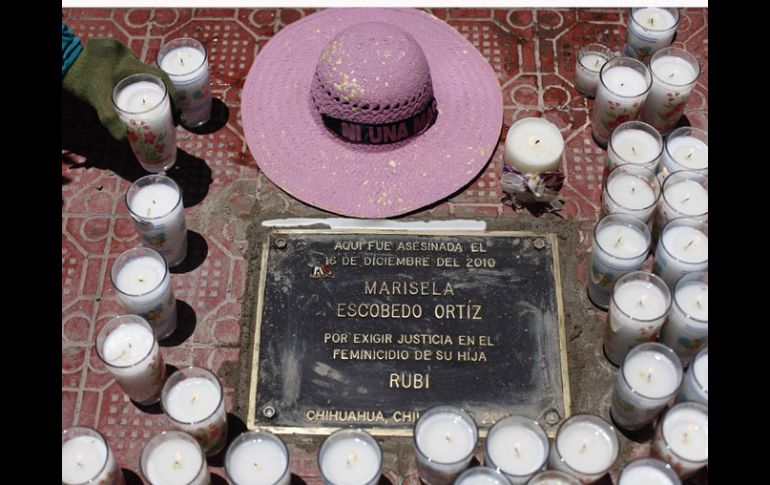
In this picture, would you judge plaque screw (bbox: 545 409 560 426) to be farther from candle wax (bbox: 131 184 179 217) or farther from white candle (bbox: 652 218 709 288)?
candle wax (bbox: 131 184 179 217)

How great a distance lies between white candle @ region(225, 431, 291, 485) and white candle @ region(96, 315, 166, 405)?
781 mm

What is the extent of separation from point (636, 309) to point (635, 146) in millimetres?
1334

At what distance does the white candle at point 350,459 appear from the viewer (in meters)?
5.60

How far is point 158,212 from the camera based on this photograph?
6.61m

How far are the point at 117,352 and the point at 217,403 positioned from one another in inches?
28.5

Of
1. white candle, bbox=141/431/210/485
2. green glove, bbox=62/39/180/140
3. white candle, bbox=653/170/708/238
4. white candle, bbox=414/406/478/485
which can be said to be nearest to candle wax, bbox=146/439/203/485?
white candle, bbox=141/431/210/485

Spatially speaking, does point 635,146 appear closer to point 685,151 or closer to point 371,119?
point 685,151

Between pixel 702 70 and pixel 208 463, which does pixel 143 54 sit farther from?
pixel 702 70

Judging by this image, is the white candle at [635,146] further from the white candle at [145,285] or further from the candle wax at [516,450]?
the white candle at [145,285]

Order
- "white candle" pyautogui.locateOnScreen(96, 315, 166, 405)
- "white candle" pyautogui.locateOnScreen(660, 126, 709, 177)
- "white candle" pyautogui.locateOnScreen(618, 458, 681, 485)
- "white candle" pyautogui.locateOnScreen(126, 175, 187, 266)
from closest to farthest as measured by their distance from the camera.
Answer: "white candle" pyautogui.locateOnScreen(618, 458, 681, 485)
"white candle" pyautogui.locateOnScreen(96, 315, 166, 405)
"white candle" pyautogui.locateOnScreen(126, 175, 187, 266)
"white candle" pyautogui.locateOnScreen(660, 126, 709, 177)

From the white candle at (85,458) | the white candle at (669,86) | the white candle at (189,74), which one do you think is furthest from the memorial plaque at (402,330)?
the white candle at (669,86)

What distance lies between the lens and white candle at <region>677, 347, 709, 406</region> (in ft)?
18.9

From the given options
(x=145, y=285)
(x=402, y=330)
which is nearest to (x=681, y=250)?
(x=402, y=330)

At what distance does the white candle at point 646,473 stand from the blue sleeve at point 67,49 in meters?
4.59
